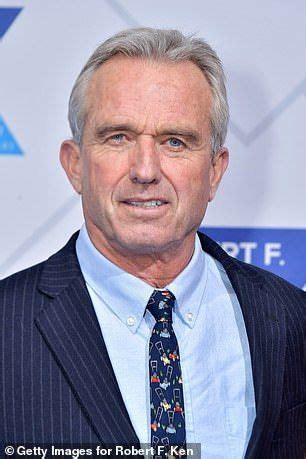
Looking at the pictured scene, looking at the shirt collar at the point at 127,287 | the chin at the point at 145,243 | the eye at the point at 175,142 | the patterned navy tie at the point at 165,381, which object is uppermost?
the eye at the point at 175,142

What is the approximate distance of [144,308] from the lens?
2.02m

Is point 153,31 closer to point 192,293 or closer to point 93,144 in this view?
point 93,144

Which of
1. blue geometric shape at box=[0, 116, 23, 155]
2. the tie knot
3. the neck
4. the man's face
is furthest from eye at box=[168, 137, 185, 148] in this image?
blue geometric shape at box=[0, 116, 23, 155]

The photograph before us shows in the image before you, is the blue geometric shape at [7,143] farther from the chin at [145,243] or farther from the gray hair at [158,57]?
the chin at [145,243]

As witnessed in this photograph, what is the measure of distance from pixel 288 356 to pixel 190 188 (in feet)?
1.49

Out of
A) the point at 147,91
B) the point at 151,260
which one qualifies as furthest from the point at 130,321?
the point at 147,91

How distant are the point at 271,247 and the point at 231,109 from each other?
0.38m

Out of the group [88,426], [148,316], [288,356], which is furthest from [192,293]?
[88,426]

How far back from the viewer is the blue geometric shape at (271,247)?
2.53 metres

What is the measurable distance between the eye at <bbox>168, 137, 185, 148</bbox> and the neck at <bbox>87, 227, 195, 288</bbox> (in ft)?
0.68

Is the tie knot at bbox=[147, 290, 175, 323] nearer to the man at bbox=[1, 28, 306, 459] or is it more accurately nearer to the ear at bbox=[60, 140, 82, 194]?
the man at bbox=[1, 28, 306, 459]

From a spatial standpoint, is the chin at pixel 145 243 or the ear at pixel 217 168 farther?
the ear at pixel 217 168

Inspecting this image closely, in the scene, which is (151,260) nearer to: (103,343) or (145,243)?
(145,243)

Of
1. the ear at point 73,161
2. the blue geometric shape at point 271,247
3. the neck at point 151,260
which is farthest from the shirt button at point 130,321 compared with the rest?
the blue geometric shape at point 271,247
